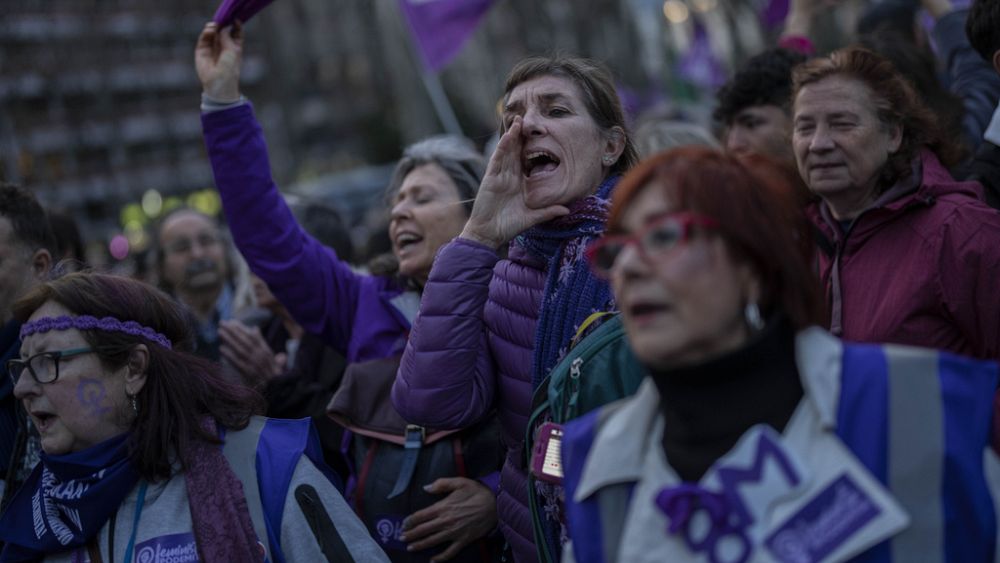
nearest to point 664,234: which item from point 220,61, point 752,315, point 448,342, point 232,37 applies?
point 752,315

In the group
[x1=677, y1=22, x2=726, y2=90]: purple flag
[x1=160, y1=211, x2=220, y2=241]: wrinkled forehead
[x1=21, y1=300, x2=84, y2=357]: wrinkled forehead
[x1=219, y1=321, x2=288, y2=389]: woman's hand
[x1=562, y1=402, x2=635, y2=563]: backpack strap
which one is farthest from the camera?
[x1=677, y1=22, x2=726, y2=90]: purple flag

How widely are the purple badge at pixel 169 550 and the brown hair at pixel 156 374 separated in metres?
0.19

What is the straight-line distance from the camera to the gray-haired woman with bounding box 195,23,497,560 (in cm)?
398

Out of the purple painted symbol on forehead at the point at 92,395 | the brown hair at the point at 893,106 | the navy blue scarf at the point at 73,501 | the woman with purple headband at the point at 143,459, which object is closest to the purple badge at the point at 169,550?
the woman with purple headband at the point at 143,459

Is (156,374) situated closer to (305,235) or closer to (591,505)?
(305,235)

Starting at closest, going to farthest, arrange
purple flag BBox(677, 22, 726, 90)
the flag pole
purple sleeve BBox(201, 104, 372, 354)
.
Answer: purple sleeve BBox(201, 104, 372, 354), the flag pole, purple flag BBox(677, 22, 726, 90)

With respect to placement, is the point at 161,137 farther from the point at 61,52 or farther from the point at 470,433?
the point at 470,433

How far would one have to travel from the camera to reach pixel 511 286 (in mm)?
3164

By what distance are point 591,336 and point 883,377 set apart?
825mm

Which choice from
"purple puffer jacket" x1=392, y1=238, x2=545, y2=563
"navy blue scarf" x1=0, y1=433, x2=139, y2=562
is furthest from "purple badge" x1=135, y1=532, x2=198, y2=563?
"purple puffer jacket" x1=392, y1=238, x2=545, y2=563

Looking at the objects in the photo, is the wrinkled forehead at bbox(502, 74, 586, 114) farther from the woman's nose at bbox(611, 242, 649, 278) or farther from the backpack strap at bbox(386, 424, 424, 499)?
the woman's nose at bbox(611, 242, 649, 278)

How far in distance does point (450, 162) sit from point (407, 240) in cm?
38

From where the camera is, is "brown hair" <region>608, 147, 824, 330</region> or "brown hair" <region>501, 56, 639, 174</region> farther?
→ "brown hair" <region>501, 56, 639, 174</region>

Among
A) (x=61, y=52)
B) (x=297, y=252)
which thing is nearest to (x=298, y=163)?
(x=61, y=52)
